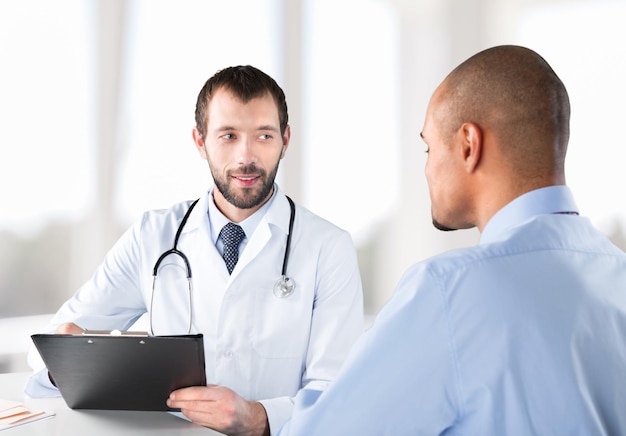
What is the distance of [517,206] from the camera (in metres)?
1.01

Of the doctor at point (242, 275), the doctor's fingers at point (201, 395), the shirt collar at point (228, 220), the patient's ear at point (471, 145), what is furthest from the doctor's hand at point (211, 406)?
the patient's ear at point (471, 145)

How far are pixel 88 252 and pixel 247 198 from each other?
1200 mm

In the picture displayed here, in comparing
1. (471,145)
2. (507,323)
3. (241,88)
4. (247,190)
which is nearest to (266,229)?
(247,190)

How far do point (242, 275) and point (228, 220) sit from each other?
0.18 metres

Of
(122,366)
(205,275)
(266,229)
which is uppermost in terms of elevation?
(266,229)

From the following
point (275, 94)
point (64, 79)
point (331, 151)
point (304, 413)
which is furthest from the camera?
point (331, 151)

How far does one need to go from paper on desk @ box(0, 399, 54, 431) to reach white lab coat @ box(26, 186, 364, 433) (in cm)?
25

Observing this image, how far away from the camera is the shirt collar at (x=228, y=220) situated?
182 cm

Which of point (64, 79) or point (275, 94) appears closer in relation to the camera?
point (275, 94)

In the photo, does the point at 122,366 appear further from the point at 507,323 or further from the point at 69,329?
the point at 507,323

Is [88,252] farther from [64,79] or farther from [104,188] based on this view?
[64,79]

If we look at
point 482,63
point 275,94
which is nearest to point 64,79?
point 275,94

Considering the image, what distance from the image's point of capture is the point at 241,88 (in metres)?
1.80

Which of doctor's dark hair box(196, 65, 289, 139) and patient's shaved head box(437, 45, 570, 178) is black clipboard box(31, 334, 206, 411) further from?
doctor's dark hair box(196, 65, 289, 139)
